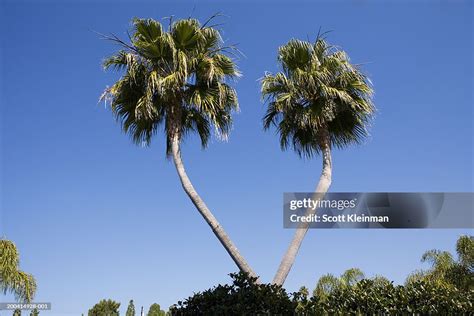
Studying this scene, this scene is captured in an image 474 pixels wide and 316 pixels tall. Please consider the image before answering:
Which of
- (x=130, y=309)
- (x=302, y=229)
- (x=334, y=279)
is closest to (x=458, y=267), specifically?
(x=334, y=279)

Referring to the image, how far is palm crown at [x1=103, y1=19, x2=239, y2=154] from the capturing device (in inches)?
571

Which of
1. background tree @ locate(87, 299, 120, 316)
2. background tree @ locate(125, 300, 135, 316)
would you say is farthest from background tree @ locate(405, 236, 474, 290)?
background tree @ locate(125, 300, 135, 316)

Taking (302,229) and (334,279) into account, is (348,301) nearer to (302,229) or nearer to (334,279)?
(302,229)

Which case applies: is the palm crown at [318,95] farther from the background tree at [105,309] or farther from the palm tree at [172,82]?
the background tree at [105,309]

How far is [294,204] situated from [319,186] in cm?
86

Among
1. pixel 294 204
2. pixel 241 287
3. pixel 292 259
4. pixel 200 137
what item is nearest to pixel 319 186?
pixel 294 204

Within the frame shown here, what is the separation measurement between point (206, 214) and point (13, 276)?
453 inches

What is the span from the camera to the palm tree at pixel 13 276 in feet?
68.7

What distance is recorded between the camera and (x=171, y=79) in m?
14.2

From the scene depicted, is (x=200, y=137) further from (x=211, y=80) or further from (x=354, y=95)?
(x=354, y=95)

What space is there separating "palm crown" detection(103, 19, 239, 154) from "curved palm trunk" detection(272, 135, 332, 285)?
292 cm

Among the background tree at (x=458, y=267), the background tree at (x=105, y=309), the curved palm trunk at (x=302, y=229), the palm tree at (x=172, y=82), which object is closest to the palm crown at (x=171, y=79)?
the palm tree at (x=172, y=82)

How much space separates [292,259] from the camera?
13375 millimetres

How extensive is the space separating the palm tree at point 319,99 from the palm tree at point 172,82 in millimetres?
1520
